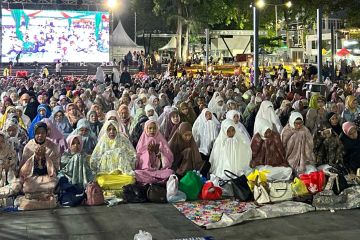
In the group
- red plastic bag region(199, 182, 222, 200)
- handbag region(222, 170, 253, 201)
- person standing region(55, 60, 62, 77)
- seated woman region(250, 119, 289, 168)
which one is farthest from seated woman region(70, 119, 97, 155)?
person standing region(55, 60, 62, 77)

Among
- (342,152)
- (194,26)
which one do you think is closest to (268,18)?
(194,26)

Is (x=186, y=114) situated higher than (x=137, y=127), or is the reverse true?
(x=186, y=114)

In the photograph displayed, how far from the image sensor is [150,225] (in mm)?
6547

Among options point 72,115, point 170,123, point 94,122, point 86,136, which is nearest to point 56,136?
point 86,136

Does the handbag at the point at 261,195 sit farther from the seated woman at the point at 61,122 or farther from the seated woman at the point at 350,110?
the seated woman at the point at 350,110

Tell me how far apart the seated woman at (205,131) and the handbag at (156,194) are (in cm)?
250

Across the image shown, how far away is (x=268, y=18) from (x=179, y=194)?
45179 mm

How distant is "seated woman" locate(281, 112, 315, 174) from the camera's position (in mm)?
8758

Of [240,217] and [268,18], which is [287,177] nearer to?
[240,217]

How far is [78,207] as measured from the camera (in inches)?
291

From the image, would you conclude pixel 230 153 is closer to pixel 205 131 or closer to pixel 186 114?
pixel 205 131

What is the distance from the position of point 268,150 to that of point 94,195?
2887 millimetres

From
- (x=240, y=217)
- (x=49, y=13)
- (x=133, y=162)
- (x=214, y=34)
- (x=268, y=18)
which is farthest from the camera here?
(x=268, y=18)

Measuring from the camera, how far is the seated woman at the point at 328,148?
885 centimetres
